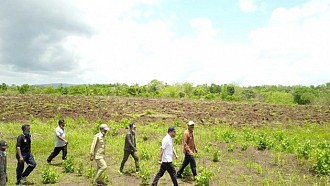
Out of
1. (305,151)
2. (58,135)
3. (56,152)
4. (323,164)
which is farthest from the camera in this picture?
(305,151)

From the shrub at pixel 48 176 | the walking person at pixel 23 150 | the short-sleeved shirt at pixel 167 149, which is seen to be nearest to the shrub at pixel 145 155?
the shrub at pixel 48 176

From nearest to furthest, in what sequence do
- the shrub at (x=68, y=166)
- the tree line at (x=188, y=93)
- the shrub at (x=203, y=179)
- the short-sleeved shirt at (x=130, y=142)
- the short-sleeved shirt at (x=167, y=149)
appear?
the short-sleeved shirt at (x=167, y=149), the shrub at (x=203, y=179), the short-sleeved shirt at (x=130, y=142), the shrub at (x=68, y=166), the tree line at (x=188, y=93)

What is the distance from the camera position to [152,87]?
89.1 meters

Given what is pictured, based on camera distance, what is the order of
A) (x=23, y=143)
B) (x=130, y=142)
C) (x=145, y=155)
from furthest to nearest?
1. (x=145, y=155)
2. (x=130, y=142)
3. (x=23, y=143)

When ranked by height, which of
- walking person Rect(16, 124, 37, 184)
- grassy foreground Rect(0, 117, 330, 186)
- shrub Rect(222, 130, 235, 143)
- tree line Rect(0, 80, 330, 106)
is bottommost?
grassy foreground Rect(0, 117, 330, 186)

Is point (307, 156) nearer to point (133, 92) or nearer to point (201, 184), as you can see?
point (201, 184)

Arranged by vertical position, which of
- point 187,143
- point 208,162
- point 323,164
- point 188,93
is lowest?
point 208,162

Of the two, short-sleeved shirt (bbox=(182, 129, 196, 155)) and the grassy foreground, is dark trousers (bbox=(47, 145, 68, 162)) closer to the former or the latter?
the grassy foreground

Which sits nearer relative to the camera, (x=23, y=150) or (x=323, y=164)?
(x=23, y=150)

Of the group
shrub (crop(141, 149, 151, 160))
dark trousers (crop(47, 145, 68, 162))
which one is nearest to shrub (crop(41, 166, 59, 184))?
dark trousers (crop(47, 145, 68, 162))

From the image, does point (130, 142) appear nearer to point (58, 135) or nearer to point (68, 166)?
point (68, 166)

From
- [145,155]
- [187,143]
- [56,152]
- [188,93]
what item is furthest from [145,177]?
[188,93]

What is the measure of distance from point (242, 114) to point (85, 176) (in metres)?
26.7

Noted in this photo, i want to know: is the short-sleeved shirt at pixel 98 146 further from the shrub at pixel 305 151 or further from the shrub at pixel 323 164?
the shrub at pixel 305 151
